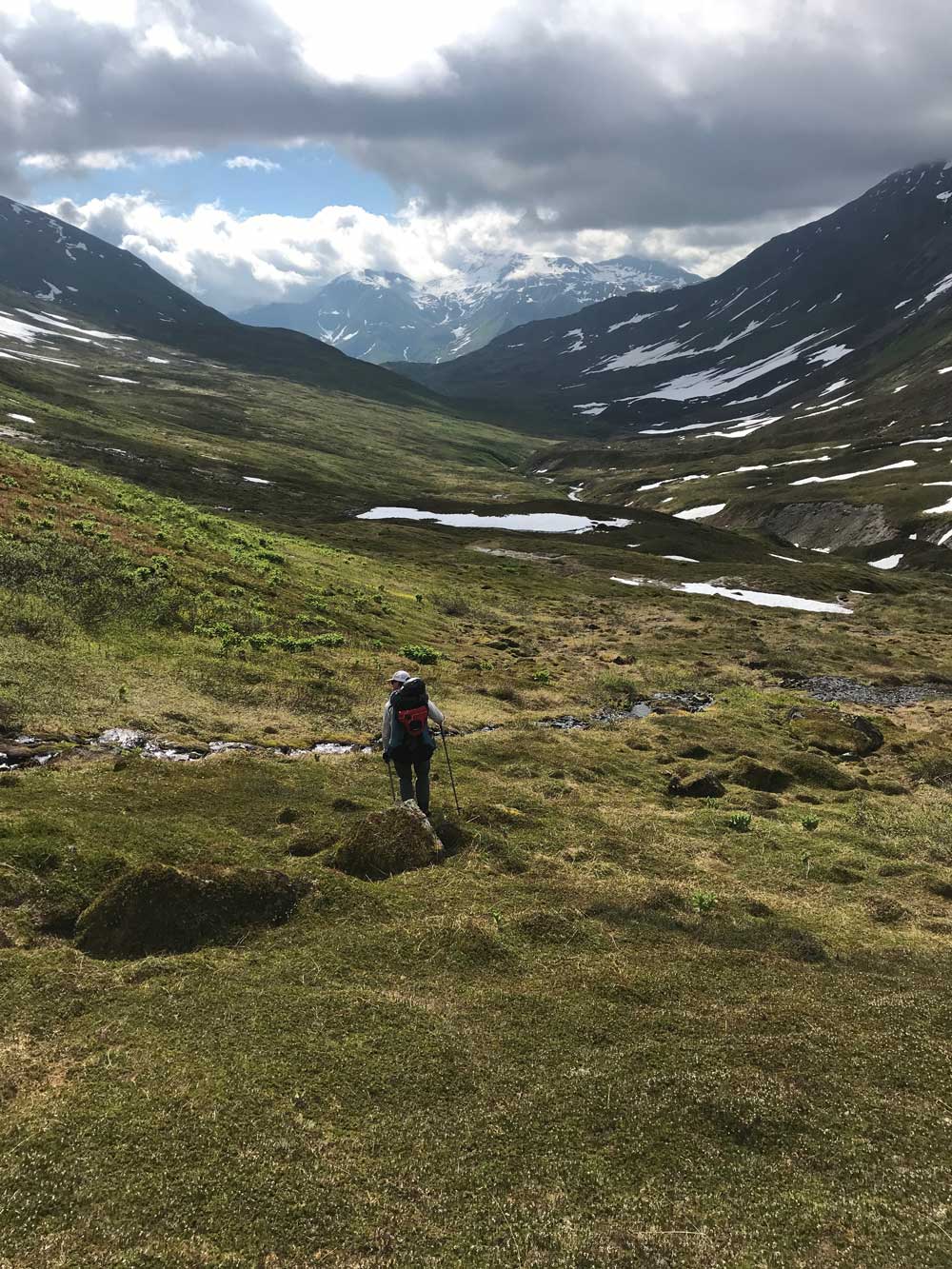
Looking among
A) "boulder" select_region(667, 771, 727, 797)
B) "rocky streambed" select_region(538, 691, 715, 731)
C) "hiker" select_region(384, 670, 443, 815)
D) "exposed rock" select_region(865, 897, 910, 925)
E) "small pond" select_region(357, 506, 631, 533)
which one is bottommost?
"rocky streambed" select_region(538, 691, 715, 731)

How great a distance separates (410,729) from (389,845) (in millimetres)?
3158

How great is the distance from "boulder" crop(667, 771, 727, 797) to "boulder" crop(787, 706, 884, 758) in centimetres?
1033

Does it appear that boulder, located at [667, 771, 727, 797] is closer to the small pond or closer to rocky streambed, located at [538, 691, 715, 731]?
rocky streambed, located at [538, 691, 715, 731]

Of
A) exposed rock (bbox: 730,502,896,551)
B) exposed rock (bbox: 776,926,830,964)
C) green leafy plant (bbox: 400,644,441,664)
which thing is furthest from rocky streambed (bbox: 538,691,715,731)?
exposed rock (bbox: 730,502,896,551)

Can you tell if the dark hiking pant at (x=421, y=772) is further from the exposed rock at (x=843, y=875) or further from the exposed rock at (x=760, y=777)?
the exposed rock at (x=760, y=777)

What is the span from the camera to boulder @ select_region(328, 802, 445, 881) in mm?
14750

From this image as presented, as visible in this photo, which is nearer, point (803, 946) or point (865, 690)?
point (803, 946)

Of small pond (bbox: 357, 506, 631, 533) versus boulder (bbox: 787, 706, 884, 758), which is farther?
small pond (bbox: 357, 506, 631, 533)

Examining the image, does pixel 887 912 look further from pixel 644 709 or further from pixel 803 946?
pixel 644 709

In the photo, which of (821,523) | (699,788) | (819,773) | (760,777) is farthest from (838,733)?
(821,523)

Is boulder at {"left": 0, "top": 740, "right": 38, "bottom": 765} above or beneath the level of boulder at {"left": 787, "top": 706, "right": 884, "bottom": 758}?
beneath

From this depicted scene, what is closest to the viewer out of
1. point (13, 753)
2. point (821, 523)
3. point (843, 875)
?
point (843, 875)

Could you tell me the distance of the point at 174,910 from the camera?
1191 centimetres

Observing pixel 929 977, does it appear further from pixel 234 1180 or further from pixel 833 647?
pixel 833 647
